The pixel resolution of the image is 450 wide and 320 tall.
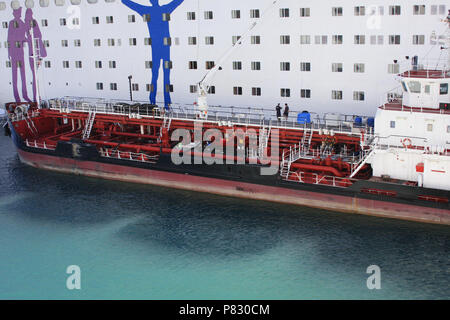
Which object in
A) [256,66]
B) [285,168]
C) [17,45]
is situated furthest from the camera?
[17,45]

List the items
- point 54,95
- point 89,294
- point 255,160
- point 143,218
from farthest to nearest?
point 54,95
point 255,160
point 143,218
point 89,294

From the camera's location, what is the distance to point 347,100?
21578 millimetres

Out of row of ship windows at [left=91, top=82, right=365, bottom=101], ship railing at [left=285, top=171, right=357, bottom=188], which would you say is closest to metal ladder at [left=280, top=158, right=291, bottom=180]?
ship railing at [left=285, top=171, right=357, bottom=188]

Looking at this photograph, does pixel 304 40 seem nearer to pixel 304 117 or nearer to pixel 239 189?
pixel 304 117

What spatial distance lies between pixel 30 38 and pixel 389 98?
19998mm

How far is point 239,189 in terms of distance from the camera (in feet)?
67.4

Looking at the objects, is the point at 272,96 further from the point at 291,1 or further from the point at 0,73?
the point at 0,73

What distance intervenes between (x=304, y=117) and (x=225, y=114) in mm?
4356

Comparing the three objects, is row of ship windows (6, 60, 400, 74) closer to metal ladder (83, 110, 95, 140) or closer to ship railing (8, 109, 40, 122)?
metal ladder (83, 110, 95, 140)

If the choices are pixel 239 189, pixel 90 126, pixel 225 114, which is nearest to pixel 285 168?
pixel 239 189

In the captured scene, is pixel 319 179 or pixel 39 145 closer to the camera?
pixel 319 179
